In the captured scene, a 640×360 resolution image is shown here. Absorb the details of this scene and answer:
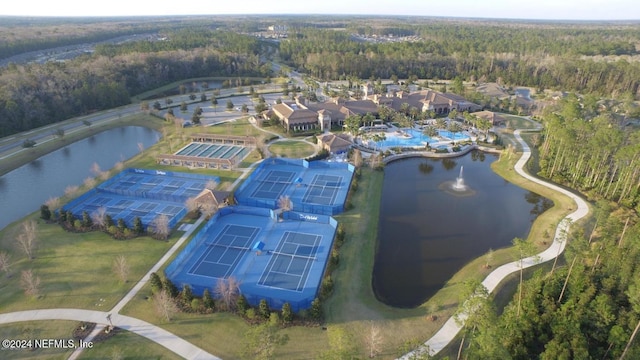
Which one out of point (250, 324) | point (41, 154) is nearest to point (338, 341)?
point (250, 324)

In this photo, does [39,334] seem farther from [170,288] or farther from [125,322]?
[170,288]

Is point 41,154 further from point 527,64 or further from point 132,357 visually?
point 527,64

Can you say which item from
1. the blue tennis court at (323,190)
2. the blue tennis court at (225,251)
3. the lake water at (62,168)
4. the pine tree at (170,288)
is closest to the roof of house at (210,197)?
the blue tennis court at (225,251)

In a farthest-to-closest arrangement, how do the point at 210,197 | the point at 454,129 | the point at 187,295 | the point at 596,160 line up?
1. the point at 454,129
2. the point at 596,160
3. the point at 210,197
4. the point at 187,295

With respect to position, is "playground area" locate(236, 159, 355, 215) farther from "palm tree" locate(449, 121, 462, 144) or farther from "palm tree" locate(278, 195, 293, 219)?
"palm tree" locate(449, 121, 462, 144)

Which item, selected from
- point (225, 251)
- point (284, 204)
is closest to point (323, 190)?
point (284, 204)

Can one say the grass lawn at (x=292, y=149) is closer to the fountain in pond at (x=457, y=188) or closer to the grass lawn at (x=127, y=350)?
the fountain in pond at (x=457, y=188)

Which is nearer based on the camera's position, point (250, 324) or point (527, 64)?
point (250, 324)

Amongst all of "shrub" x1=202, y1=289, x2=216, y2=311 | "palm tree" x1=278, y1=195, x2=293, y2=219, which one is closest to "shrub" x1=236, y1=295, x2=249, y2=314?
"shrub" x1=202, y1=289, x2=216, y2=311
